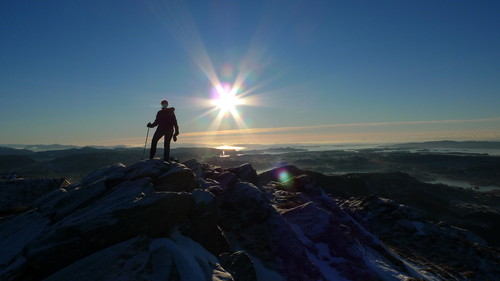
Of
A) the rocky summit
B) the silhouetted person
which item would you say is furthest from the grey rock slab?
the silhouetted person

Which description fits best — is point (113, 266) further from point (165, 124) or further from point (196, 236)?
point (165, 124)

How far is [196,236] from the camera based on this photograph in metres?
12.7

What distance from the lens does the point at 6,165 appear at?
148 meters

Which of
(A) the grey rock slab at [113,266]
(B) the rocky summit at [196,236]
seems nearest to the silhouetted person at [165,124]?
(B) the rocky summit at [196,236]

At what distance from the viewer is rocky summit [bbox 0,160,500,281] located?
380 inches

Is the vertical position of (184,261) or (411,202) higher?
(184,261)

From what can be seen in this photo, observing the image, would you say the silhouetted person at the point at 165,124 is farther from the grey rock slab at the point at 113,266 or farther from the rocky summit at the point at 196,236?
the grey rock slab at the point at 113,266

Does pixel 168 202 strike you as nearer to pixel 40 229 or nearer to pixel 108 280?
pixel 108 280

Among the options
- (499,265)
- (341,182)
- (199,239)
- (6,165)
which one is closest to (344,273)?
(199,239)

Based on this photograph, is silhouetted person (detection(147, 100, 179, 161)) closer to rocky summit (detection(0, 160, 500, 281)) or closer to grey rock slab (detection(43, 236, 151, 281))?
rocky summit (detection(0, 160, 500, 281))

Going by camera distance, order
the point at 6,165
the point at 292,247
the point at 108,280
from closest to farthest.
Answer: the point at 108,280, the point at 292,247, the point at 6,165

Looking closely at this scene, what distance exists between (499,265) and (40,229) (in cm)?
3455

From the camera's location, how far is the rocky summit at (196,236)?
31.7 feet

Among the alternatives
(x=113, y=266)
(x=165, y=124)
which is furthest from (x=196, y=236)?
(x=165, y=124)
